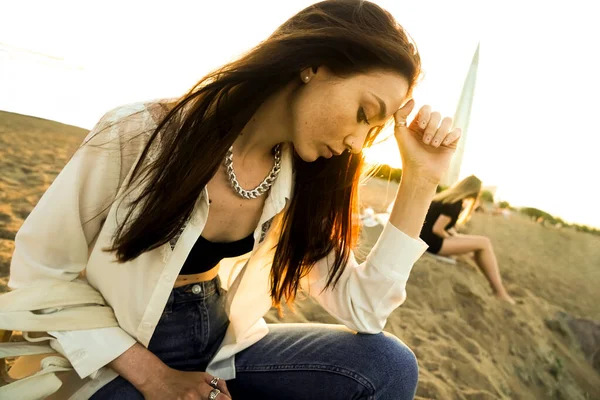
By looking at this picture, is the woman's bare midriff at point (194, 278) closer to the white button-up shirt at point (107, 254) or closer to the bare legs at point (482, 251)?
the white button-up shirt at point (107, 254)

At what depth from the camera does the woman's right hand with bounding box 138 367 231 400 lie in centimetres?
124

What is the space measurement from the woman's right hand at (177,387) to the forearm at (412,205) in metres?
0.84

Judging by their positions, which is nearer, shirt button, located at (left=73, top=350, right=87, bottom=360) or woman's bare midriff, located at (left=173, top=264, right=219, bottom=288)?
shirt button, located at (left=73, top=350, right=87, bottom=360)

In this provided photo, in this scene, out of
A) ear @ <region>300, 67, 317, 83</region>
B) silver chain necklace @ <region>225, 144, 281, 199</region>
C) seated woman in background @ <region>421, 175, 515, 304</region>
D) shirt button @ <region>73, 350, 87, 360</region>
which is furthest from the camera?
seated woman in background @ <region>421, 175, 515, 304</region>

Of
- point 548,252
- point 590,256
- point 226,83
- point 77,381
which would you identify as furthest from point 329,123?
point 590,256

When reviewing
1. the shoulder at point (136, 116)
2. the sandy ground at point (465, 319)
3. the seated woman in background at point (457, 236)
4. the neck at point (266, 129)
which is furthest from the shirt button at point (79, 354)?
the seated woman in background at point (457, 236)

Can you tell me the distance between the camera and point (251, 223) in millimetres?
1636

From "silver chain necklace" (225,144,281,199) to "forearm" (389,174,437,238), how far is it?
18.7 inches

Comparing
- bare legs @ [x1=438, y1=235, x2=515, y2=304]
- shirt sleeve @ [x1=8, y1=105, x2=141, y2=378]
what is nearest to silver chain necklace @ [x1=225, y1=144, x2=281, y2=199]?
shirt sleeve @ [x1=8, y1=105, x2=141, y2=378]

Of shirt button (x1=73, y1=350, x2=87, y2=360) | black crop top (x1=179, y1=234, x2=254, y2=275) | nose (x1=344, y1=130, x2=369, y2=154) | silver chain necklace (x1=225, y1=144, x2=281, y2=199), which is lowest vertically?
shirt button (x1=73, y1=350, x2=87, y2=360)

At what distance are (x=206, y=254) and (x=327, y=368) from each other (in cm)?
56

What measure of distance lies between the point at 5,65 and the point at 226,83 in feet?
65.7

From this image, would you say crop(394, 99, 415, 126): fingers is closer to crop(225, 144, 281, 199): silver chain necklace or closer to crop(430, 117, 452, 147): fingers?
crop(430, 117, 452, 147): fingers

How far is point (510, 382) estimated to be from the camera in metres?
4.00
